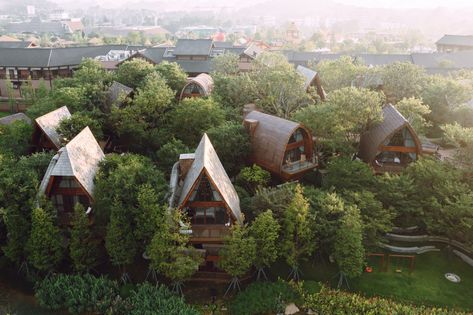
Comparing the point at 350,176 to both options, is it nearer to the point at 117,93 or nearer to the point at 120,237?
the point at 120,237

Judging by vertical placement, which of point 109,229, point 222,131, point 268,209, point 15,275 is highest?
point 222,131

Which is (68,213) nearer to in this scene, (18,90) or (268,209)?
(268,209)

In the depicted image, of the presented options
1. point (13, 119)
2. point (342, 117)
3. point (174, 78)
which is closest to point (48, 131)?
point (13, 119)

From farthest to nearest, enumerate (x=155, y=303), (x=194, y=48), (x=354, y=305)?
(x=194, y=48) < (x=155, y=303) < (x=354, y=305)

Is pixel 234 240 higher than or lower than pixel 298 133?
lower

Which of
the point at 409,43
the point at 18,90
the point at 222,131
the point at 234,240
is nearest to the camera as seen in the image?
the point at 234,240

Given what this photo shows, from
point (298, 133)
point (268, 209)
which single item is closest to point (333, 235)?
point (268, 209)

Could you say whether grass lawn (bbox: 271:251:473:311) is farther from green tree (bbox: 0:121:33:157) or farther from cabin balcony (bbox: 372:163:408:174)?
green tree (bbox: 0:121:33:157)
